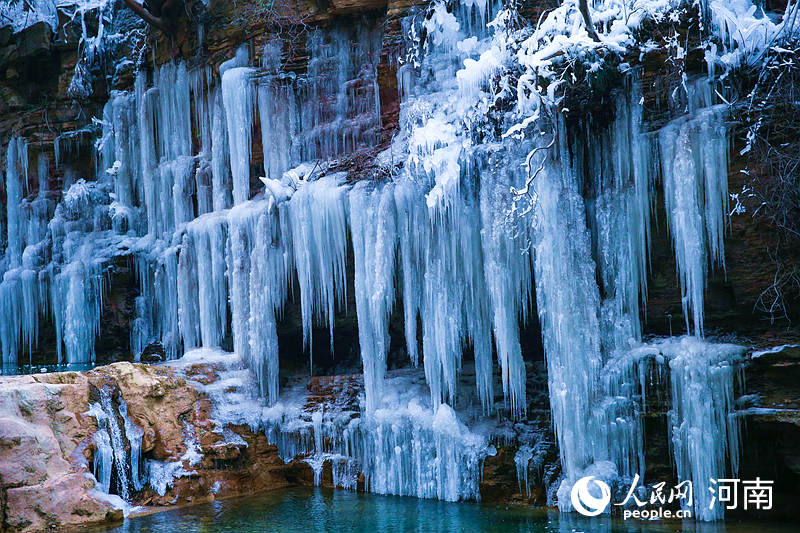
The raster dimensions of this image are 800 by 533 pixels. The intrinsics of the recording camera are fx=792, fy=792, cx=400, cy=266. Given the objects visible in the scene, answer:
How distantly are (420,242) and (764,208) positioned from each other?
4.12m

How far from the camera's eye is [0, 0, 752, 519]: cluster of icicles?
8.77 metres

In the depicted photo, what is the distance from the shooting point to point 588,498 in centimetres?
862

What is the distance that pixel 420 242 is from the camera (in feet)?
34.1

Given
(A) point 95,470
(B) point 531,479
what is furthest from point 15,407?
(B) point 531,479

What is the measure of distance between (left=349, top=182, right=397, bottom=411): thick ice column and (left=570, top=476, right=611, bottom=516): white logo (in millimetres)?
2967

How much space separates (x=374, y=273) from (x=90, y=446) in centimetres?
405

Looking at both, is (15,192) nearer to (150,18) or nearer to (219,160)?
(150,18)

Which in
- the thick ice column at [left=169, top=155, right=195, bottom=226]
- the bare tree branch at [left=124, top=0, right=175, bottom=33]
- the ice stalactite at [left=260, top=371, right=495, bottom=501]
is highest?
the bare tree branch at [left=124, top=0, right=175, bottom=33]

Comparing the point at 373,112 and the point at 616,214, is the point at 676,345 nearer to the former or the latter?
the point at 616,214

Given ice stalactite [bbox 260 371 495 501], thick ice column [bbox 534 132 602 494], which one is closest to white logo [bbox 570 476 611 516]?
thick ice column [bbox 534 132 602 494]

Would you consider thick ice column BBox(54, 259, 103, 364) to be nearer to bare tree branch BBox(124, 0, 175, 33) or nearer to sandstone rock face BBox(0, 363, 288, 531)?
bare tree branch BBox(124, 0, 175, 33)

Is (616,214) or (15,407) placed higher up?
(616,214)

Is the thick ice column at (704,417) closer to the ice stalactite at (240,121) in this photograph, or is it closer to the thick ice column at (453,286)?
the thick ice column at (453,286)

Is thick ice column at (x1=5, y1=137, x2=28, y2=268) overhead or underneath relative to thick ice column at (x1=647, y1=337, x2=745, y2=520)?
overhead
